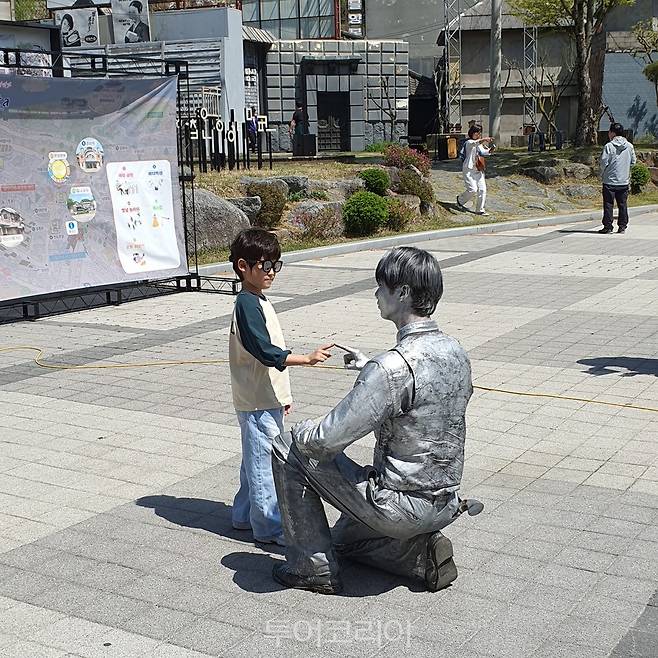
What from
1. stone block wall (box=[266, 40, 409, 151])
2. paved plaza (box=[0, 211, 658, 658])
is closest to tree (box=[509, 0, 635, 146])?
stone block wall (box=[266, 40, 409, 151])

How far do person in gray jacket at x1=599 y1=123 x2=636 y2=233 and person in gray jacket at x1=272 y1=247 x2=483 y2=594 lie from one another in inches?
597

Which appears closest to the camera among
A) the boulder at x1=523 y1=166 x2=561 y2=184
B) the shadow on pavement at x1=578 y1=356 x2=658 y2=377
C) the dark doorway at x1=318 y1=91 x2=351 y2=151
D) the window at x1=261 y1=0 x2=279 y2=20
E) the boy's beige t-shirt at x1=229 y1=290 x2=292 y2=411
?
the boy's beige t-shirt at x1=229 y1=290 x2=292 y2=411

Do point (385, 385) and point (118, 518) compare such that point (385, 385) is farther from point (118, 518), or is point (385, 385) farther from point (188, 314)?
point (188, 314)

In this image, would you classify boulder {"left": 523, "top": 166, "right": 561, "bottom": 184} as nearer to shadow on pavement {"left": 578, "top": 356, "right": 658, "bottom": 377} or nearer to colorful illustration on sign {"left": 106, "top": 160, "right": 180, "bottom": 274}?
colorful illustration on sign {"left": 106, "top": 160, "right": 180, "bottom": 274}

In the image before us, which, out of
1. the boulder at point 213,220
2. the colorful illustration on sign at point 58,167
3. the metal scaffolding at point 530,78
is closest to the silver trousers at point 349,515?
the colorful illustration on sign at point 58,167

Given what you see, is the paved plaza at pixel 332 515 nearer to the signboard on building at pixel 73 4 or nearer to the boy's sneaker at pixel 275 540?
the boy's sneaker at pixel 275 540

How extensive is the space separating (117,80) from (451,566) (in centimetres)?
915

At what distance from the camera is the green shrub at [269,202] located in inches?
707

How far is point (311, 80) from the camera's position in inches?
1371

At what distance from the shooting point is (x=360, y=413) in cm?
421

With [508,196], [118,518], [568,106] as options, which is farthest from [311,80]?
[118,518]

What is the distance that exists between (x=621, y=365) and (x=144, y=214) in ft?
21.1

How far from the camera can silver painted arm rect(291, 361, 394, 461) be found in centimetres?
421

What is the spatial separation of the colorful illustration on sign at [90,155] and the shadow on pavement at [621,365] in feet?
20.5
